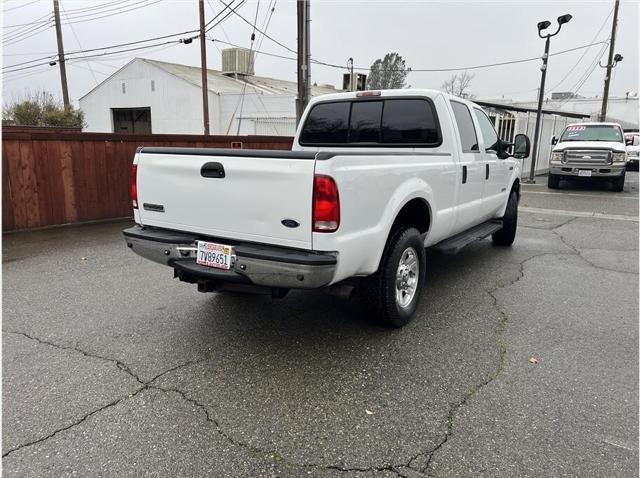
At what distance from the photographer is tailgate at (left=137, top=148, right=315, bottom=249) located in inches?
121

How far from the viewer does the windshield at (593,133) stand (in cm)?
1498

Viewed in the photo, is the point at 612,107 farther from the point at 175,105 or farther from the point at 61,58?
the point at 61,58

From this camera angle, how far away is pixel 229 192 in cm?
335

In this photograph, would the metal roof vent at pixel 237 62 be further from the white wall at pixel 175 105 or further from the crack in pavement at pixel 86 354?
the crack in pavement at pixel 86 354

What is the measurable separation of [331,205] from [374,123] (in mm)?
2264

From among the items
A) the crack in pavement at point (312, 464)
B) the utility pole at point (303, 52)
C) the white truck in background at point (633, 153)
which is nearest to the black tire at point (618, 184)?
the white truck in background at point (633, 153)

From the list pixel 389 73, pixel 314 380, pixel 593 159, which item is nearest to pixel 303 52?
pixel 593 159

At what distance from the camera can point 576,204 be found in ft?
38.7

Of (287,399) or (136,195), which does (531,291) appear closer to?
(287,399)

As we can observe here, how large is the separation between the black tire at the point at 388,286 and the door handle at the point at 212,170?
4.49 feet

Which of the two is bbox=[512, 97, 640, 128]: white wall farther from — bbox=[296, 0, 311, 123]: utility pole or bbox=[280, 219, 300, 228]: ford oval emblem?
bbox=[280, 219, 300, 228]: ford oval emblem

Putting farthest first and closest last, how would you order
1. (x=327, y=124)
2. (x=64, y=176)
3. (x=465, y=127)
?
(x=64, y=176)
(x=327, y=124)
(x=465, y=127)

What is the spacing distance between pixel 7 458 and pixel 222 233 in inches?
69.4

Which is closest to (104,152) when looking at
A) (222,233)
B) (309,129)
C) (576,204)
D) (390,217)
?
(309,129)
